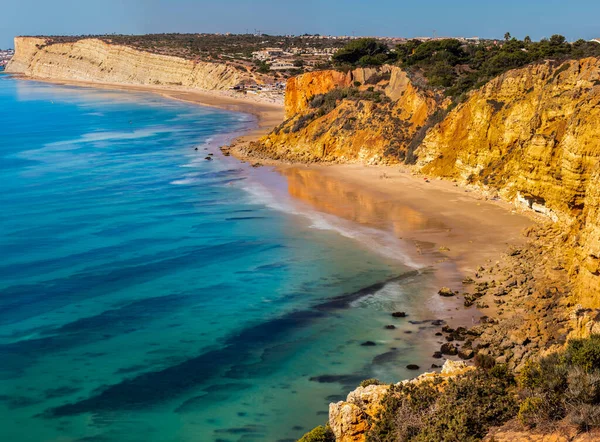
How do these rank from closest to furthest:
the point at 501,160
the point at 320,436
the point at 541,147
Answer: the point at 320,436 < the point at 541,147 < the point at 501,160

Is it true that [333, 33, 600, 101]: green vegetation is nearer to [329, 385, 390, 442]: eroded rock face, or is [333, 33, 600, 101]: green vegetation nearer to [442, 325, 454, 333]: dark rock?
[442, 325, 454, 333]: dark rock

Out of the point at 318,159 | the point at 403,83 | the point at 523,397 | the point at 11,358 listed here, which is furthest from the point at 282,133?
the point at 523,397

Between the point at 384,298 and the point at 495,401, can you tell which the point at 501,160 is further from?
the point at 495,401

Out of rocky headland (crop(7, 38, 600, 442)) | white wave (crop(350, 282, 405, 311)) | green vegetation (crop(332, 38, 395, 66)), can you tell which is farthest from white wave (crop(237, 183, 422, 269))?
green vegetation (crop(332, 38, 395, 66))

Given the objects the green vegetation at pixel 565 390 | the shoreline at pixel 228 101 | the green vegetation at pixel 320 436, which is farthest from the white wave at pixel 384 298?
the shoreline at pixel 228 101

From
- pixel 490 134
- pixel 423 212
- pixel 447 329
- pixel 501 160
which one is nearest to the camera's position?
pixel 447 329

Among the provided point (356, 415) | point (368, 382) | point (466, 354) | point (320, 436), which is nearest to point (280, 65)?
point (466, 354)
